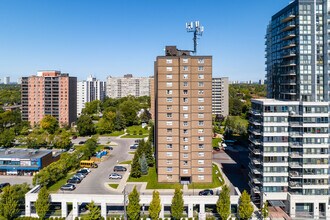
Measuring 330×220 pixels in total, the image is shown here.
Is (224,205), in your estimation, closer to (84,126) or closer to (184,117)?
(184,117)

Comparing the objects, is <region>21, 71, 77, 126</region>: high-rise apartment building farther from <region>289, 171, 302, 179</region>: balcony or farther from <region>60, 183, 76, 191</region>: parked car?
<region>289, 171, 302, 179</region>: balcony

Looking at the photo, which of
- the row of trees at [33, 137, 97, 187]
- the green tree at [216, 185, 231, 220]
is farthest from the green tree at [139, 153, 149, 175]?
the green tree at [216, 185, 231, 220]

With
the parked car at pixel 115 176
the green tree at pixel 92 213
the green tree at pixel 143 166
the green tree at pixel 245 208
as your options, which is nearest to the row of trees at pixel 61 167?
the parked car at pixel 115 176

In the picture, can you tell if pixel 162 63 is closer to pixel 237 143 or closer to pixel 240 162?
pixel 240 162

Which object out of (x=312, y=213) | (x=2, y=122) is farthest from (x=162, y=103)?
(x=2, y=122)

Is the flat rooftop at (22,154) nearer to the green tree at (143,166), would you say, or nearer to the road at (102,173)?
the road at (102,173)
